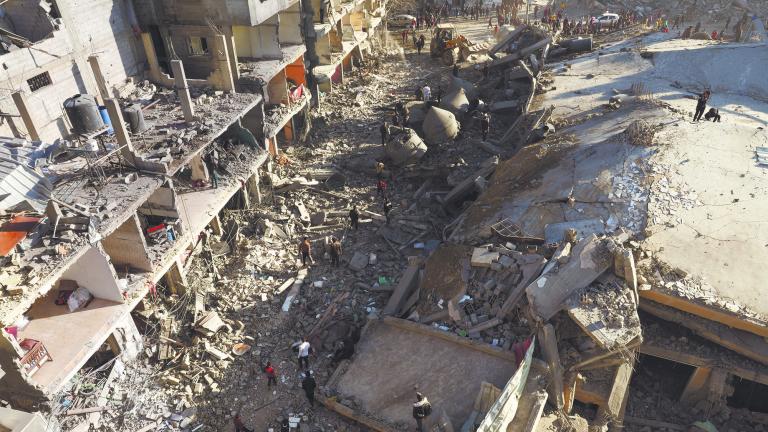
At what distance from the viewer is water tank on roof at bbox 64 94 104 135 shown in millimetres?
15084

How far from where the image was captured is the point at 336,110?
32.4 metres

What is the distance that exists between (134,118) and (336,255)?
8.88 meters

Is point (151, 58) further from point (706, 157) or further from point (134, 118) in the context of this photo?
point (706, 157)

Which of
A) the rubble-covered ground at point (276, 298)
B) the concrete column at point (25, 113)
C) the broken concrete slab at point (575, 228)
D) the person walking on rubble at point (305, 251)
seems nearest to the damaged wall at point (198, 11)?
the rubble-covered ground at point (276, 298)

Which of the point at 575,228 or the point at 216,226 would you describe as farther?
the point at 216,226

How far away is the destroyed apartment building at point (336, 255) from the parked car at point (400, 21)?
2586cm

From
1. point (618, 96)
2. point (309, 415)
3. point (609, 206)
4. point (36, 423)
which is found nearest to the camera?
point (36, 423)

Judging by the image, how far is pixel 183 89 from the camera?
18.2 meters

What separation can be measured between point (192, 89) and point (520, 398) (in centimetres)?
1841

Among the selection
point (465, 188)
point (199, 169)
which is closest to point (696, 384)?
point (465, 188)

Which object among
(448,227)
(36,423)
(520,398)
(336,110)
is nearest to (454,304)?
(520,398)

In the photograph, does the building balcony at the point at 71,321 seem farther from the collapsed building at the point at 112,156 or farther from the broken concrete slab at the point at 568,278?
the broken concrete slab at the point at 568,278

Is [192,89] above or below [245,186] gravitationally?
above

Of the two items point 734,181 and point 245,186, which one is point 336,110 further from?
point 734,181
